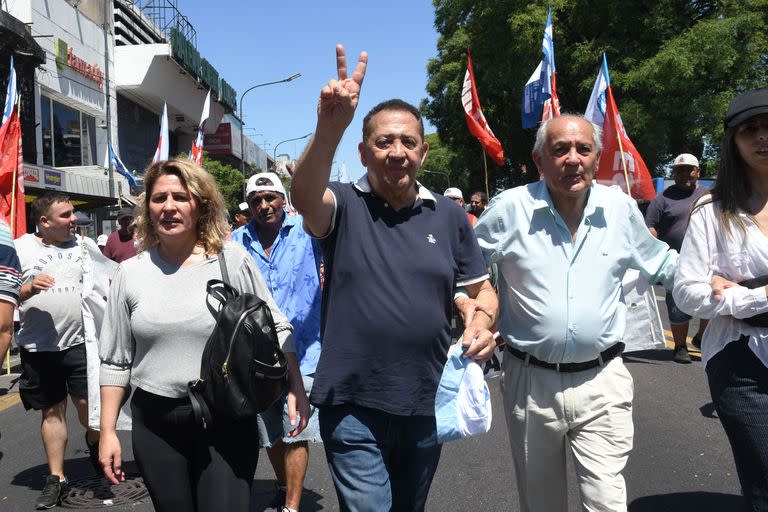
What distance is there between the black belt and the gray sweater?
3.09ft

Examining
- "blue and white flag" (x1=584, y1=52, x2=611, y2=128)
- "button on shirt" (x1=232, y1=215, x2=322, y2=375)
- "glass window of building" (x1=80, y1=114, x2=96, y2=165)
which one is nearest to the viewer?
"button on shirt" (x1=232, y1=215, x2=322, y2=375)

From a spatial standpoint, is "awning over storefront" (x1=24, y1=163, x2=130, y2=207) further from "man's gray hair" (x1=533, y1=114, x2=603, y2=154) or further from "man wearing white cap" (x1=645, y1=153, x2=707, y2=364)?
"man's gray hair" (x1=533, y1=114, x2=603, y2=154)

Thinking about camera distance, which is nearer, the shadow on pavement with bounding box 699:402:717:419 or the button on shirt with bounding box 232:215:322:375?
the button on shirt with bounding box 232:215:322:375

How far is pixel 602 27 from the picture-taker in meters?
23.4

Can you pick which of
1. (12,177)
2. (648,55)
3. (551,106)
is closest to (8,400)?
(12,177)

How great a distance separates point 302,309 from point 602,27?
70.5 feet

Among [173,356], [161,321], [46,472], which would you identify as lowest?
[46,472]

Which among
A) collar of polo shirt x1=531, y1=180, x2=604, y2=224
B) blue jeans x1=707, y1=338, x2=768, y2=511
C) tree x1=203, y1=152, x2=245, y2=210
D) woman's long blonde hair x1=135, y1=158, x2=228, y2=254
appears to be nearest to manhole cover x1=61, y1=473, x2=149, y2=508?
woman's long blonde hair x1=135, y1=158, x2=228, y2=254

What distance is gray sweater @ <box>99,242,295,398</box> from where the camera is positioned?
2840 millimetres

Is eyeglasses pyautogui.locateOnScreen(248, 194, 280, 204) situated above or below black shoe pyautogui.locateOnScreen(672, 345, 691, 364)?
above

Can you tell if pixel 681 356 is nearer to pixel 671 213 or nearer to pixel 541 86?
pixel 671 213

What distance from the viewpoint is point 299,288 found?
452 cm

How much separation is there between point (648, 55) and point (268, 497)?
20.7 meters

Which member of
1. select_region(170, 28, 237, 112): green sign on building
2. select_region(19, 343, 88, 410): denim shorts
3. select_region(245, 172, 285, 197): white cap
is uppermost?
select_region(170, 28, 237, 112): green sign on building
